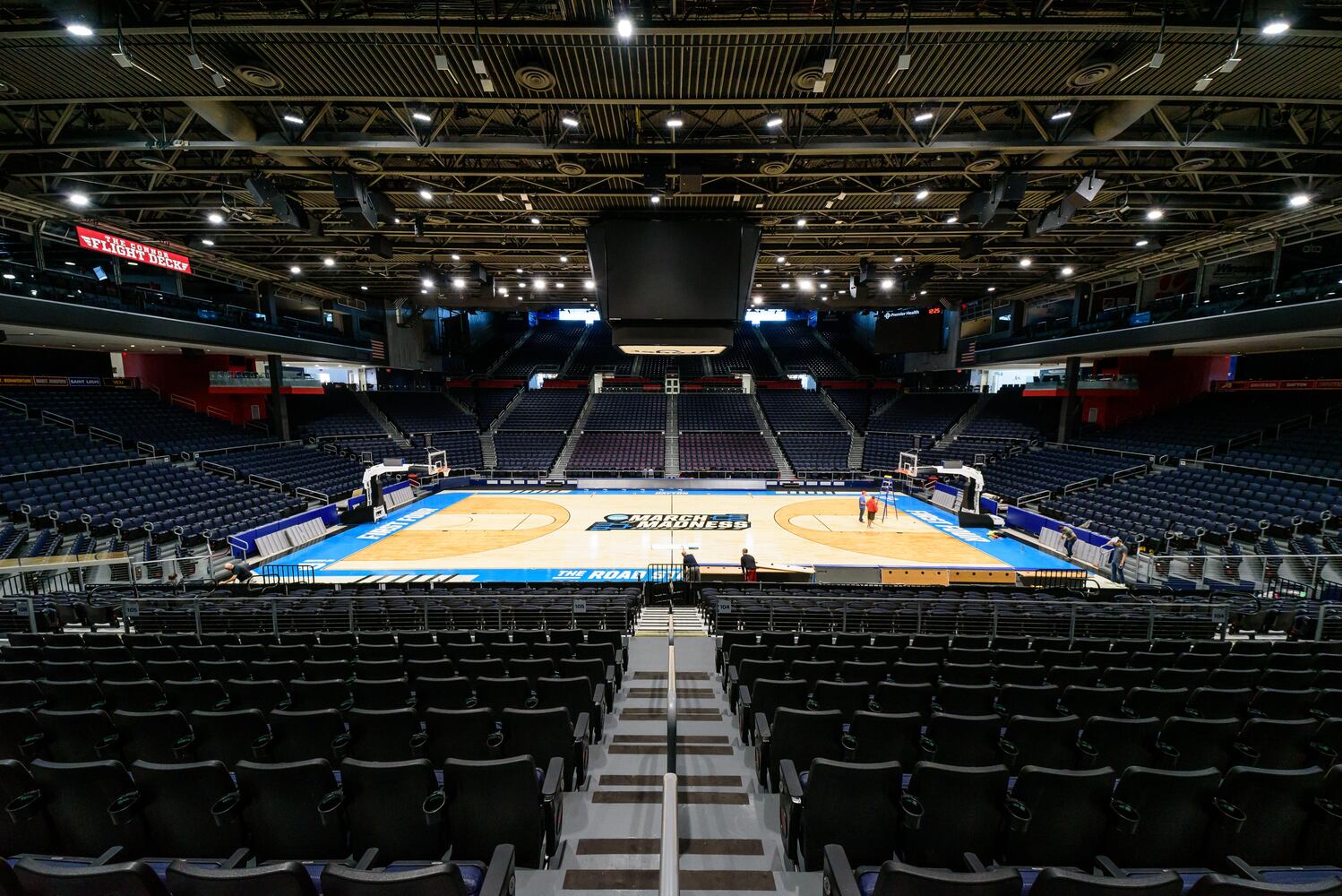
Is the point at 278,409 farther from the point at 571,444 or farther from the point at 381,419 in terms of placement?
the point at 571,444

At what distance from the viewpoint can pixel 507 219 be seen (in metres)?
15.3

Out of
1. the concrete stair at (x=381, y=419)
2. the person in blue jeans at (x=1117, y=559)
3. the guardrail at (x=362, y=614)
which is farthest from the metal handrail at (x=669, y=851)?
the concrete stair at (x=381, y=419)

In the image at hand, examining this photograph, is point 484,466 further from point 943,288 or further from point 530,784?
point 530,784

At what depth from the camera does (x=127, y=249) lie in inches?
564

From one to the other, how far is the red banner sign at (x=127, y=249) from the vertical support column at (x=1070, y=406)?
33.4 m

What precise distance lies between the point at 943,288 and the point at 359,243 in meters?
25.6

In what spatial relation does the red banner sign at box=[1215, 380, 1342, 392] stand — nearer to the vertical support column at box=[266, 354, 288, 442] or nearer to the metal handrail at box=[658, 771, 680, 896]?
the metal handrail at box=[658, 771, 680, 896]

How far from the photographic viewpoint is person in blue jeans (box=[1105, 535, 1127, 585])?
13.5 metres

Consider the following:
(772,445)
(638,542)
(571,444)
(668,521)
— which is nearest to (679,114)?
(638,542)

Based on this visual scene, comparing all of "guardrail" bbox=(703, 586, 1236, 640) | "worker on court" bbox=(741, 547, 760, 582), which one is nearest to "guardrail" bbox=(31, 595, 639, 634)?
"guardrail" bbox=(703, 586, 1236, 640)

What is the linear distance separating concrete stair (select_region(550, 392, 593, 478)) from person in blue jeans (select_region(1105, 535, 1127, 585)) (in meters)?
22.7

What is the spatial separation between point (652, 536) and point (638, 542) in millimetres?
953

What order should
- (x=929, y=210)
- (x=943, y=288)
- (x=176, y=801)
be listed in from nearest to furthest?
(x=176, y=801) → (x=929, y=210) → (x=943, y=288)

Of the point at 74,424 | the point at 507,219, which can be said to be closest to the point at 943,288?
the point at 507,219
